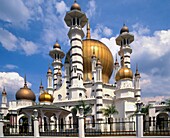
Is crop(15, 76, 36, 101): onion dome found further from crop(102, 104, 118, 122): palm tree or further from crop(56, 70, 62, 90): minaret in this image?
crop(102, 104, 118, 122): palm tree

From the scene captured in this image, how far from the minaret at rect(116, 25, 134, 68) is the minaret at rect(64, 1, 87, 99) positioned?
27.4 feet

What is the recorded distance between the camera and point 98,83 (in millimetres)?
34312

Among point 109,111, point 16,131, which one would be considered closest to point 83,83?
point 109,111

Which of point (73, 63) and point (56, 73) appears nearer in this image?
point (73, 63)

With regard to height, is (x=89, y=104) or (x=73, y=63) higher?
(x=73, y=63)

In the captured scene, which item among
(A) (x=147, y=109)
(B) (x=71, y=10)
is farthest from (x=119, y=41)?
(A) (x=147, y=109)

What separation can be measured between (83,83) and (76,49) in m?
6.54

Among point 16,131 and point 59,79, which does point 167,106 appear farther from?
point 59,79

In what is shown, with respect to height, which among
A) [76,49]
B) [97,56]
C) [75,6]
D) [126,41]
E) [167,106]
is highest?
[75,6]

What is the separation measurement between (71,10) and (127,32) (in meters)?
12.3

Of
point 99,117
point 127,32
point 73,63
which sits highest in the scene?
A: point 127,32

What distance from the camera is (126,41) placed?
4325 centimetres

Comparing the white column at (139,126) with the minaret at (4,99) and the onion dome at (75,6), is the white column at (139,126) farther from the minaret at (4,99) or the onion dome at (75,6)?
the minaret at (4,99)

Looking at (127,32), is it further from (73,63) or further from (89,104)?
(89,104)
